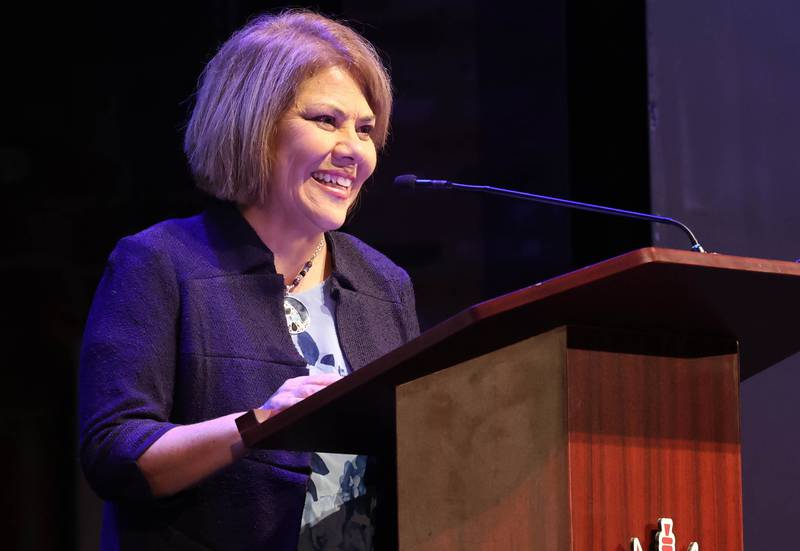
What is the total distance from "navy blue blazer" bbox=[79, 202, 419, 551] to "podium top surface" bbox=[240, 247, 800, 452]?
325 millimetres

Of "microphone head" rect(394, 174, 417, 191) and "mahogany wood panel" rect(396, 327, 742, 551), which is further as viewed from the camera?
"microphone head" rect(394, 174, 417, 191)

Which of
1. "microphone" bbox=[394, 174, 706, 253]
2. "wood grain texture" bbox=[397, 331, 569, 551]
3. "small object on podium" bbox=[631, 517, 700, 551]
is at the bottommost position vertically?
"small object on podium" bbox=[631, 517, 700, 551]

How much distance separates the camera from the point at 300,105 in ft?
5.96

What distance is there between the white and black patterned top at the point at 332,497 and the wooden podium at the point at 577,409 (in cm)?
43

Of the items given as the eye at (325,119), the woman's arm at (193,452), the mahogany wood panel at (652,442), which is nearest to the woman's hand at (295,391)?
the woman's arm at (193,452)

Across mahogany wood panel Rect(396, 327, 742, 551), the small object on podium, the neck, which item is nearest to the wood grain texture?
mahogany wood panel Rect(396, 327, 742, 551)

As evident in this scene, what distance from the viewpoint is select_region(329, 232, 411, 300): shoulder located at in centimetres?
189

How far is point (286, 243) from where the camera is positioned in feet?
5.96

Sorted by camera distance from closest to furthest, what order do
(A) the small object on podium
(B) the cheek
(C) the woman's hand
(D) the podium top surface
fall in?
(D) the podium top surface < (A) the small object on podium < (C) the woman's hand < (B) the cheek

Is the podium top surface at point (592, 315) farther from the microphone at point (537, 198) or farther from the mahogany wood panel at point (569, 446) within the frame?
the microphone at point (537, 198)

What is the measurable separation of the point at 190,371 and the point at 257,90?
0.50 meters

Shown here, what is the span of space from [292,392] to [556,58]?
1.94m

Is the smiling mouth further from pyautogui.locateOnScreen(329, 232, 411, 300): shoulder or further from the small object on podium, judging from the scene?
the small object on podium

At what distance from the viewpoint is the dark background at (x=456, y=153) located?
8.79 feet
